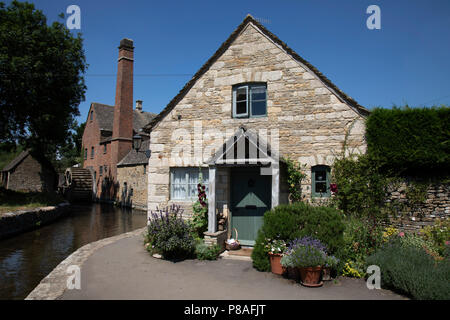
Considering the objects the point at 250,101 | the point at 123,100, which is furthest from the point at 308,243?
the point at 123,100

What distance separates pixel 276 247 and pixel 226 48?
21.2ft

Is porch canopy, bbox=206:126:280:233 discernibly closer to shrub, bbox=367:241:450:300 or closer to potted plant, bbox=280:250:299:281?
potted plant, bbox=280:250:299:281

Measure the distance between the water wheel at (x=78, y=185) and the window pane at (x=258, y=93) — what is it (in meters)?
25.7

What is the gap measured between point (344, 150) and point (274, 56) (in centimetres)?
354

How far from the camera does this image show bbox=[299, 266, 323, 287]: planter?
18.5ft

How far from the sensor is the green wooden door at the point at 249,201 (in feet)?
28.2

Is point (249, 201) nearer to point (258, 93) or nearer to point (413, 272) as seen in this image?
point (258, 93)

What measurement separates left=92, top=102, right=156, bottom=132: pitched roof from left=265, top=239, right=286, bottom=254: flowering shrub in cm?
2612

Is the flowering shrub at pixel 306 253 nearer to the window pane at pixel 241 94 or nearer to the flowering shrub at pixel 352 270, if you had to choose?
the flowering shrub at pixel 352 270

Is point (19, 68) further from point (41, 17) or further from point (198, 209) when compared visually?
point (198, 209)

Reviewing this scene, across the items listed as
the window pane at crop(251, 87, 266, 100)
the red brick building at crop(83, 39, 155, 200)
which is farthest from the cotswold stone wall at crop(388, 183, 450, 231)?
the red brick building at crop(83, 39, 155, 200)

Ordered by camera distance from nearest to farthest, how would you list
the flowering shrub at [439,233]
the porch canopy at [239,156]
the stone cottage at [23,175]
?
the flowering shrub at [439,233] → the porch canopy at [239,156] → the stone cottage at [23,175]

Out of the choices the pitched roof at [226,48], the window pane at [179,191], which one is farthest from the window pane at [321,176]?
the window pane at [179,191]

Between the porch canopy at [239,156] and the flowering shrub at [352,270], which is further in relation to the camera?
the porch canopy at [239,156]
